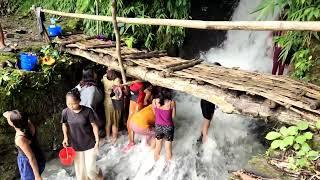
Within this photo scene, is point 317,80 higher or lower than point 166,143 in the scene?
higher

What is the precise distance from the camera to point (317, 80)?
19.9 ft

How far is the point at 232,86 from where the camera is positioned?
4.61m

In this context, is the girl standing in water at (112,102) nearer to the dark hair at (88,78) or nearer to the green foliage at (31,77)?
the dark hair at (88,78)

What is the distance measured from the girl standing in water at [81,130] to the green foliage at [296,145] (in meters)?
2.76

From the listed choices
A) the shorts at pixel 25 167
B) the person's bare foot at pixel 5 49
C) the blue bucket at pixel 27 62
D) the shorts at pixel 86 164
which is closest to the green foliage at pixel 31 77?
the blue bucket at pixel 27 62

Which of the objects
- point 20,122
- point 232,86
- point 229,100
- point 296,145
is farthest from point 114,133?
point 296,145

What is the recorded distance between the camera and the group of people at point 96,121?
4.89 metres

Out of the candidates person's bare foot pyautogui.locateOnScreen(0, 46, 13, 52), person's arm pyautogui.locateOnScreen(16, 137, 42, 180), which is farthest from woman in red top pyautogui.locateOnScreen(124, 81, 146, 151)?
person's bare foot pyautogui.locateOnScreen(0, 46, 13, 52)

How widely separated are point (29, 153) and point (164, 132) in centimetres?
236

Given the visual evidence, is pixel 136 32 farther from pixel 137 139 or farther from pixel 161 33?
pixel 137 139

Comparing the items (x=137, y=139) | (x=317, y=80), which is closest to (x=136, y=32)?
(x=137, y=139)

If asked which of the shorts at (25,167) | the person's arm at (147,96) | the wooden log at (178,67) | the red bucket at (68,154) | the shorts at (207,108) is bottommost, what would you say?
the red bucket at (68,154)

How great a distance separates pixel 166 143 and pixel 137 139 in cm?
119

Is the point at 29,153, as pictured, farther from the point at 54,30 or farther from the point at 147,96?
the point at 54,30
